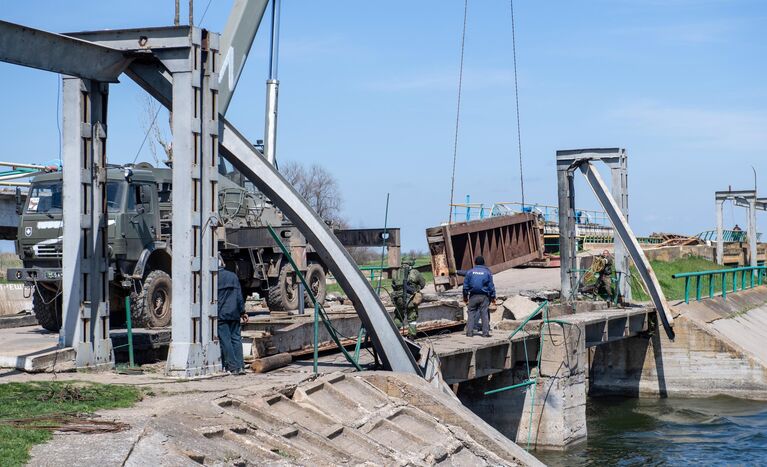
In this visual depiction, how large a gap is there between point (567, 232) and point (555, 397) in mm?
7638

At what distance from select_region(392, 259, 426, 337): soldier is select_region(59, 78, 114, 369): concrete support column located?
547cm

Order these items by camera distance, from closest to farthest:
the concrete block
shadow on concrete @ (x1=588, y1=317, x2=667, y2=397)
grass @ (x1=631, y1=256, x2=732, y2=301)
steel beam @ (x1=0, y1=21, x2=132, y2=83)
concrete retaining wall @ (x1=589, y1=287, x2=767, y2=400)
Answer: steel beam @ (x1=0, y1=21, x2=132, y2=83)
the concrete block
concrete retaining wall @ (x1=589, y1=287, x2=767, y2=400)
shadow on concrete @ (x1=588, y1=317, x2=667, y2=397)
grass @ (x1=631, y1=256, x2=732, y2=301)

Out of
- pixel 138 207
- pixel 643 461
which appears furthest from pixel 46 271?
pixel 643 461

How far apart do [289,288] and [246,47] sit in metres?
7.31

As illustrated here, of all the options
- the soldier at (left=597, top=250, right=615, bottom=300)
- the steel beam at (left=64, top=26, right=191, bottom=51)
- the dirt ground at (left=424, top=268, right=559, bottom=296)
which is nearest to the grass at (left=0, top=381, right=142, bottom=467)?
the steel beam at (left=64, top=26, right=191, bottom=51)

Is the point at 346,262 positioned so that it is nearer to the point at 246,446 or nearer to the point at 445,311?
the point at 246,446

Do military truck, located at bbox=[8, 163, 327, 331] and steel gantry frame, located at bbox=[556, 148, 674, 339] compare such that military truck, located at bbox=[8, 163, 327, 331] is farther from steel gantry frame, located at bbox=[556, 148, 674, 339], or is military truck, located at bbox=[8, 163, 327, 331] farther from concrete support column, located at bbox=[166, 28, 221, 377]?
steel gantry frame, located at bbox=[556, 148, 674, 339]

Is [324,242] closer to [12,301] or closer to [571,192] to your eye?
[571,192]

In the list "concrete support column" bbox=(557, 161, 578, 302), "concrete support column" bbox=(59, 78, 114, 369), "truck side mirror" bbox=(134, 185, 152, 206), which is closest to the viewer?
"concrete support column" bbox=(59, 78, 114, 369)

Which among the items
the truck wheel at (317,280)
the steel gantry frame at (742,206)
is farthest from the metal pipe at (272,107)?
the steel gantry frame at (742,206)

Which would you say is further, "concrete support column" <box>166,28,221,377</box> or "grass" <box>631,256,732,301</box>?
"grass" <box>631,256,732,301</box>

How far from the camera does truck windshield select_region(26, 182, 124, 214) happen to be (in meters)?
17.2

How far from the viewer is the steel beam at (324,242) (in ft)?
41.2

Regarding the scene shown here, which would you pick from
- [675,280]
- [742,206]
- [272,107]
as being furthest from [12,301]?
[742,206]
